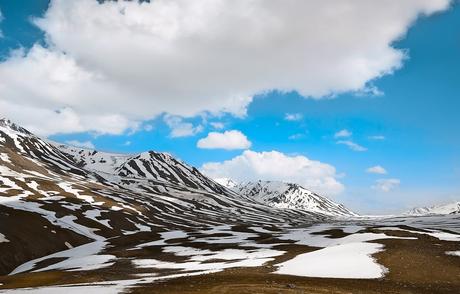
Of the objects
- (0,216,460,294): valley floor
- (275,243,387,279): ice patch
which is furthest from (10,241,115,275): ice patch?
(275,243,387,279): ice patch

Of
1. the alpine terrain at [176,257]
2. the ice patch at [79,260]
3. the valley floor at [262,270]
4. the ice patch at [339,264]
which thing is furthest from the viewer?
the ice patch at [79,260]

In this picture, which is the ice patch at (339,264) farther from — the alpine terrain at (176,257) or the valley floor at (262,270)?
the alpine terrain at (176,257)

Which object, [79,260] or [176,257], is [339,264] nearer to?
[176,257]

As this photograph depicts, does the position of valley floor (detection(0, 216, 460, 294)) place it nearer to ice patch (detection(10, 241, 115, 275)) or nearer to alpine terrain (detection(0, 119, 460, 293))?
alpine terrain (detection(0, 119, 460, 293))

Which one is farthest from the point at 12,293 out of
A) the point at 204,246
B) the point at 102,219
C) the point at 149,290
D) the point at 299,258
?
the point at 102,219

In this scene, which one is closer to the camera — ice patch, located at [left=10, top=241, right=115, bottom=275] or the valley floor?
the valley floor

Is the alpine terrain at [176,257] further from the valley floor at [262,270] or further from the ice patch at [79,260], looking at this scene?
the ice patch at [79,260]

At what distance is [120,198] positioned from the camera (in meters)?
188

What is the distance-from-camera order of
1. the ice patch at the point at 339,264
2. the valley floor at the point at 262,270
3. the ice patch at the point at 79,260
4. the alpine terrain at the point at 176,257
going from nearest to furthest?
the valley floor at the point at 262,270, the alpine terrain at the point at 176,257, the ice patch at the point at 339,264, the ice patch at the point at 79,260

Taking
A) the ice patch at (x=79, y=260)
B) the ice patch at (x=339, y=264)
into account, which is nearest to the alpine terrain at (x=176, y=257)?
the ice patch at (x=339, y=264)

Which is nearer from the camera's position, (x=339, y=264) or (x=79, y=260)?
(x=339, y=264)

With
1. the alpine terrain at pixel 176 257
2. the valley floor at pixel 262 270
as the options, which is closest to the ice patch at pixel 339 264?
the valley floor at pixel 262 270

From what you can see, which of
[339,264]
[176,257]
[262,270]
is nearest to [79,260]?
[176,257]

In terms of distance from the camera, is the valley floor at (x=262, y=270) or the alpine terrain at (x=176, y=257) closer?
the valley floor at (x=262, y=270)
